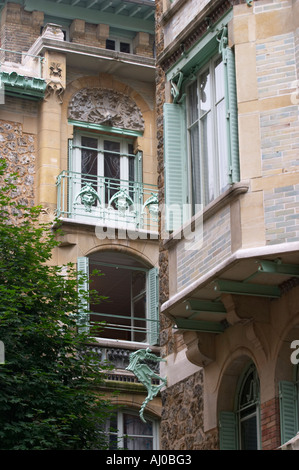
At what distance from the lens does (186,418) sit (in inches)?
776

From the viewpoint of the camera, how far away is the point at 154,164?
3462cm

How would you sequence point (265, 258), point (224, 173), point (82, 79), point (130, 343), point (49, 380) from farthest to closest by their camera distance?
1. point (82, 79)
2. point (130, 343)
3. point (49, 380)
4. point (224, 173)
5. point (265, 258)

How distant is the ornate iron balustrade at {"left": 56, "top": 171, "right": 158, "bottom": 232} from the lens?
1283 inches

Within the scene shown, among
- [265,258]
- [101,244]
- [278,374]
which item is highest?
[101,244]

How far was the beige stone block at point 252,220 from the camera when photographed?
1684cm

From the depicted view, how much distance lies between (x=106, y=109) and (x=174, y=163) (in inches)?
591

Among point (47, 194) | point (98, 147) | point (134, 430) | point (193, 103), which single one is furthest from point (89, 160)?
point (193, 103)

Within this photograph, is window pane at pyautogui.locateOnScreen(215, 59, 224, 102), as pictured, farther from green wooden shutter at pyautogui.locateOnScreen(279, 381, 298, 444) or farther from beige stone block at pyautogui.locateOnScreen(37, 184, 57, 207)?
beige stone block at pyautogui.locateOnScreen(37, 184, 57, 207)

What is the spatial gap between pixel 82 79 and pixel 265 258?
1890cm

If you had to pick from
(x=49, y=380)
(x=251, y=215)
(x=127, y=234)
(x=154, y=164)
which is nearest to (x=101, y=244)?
(x=127, y=234)

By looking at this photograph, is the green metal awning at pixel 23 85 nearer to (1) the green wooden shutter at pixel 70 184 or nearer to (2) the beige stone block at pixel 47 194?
(1) the green wooden shutter at pixel 70 184

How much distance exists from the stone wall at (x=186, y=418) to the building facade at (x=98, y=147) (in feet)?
34.9

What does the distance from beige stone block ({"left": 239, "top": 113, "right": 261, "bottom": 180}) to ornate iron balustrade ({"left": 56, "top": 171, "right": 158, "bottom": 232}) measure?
14.8 meters

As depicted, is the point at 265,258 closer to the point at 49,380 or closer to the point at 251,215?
the point at 251,215
